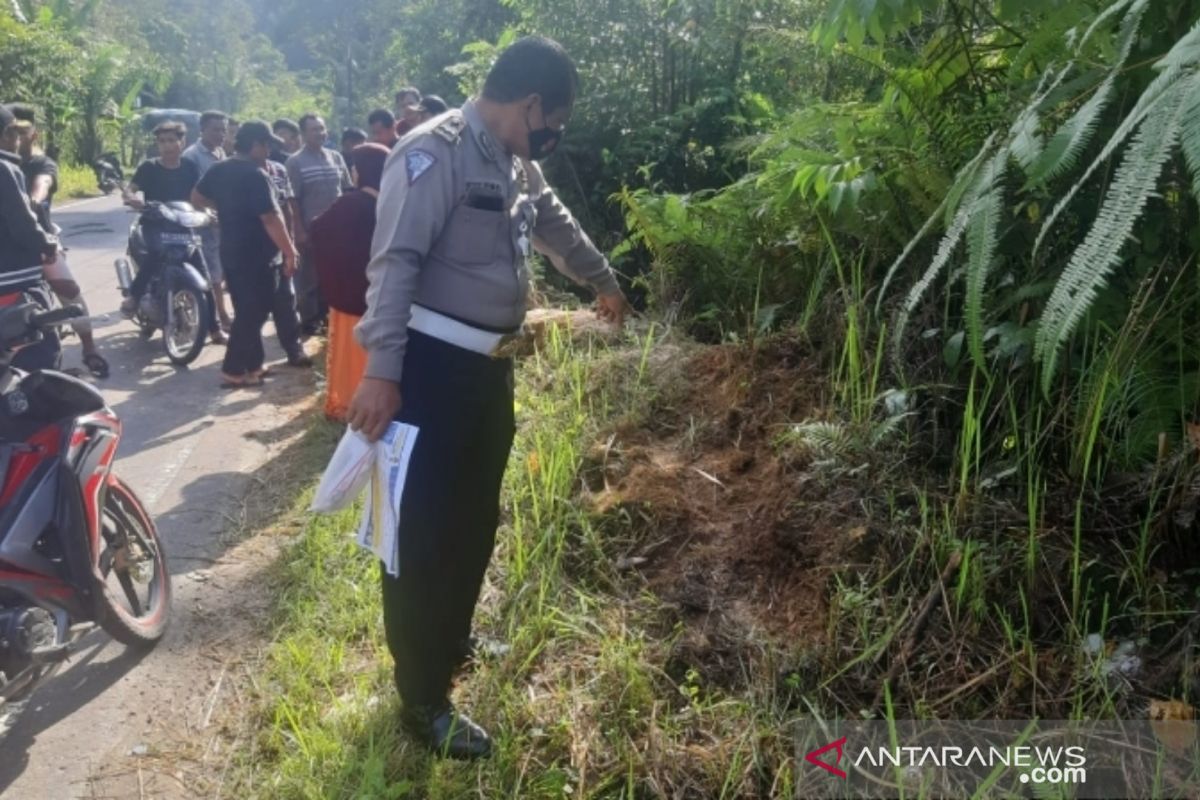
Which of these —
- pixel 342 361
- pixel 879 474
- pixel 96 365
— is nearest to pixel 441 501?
pixel 879 474

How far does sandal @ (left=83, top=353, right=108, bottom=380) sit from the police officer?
5183 millimetres

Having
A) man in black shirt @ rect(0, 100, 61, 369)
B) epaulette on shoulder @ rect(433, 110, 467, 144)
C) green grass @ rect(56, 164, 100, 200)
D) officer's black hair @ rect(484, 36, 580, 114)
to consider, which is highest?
officer's black hair @ rect(484, 36, 580, 114)

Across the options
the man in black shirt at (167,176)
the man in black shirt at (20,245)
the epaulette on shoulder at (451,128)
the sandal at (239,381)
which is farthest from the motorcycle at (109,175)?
the epaulette on shoulder at (451,128)

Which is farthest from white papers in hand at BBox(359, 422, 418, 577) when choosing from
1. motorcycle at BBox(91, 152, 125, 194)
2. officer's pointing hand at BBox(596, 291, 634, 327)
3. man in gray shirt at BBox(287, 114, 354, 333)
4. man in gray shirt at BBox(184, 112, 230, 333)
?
motorcycle at BBox(91, 152, 125, 194)

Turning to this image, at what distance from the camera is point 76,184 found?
71.1 feet

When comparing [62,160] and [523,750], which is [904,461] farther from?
[62,160]

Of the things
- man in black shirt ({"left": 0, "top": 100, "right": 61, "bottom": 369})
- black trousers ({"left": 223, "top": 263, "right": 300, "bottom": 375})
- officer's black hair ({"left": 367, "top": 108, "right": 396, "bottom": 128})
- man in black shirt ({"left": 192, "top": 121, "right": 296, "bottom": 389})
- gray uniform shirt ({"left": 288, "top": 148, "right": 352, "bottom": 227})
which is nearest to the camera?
man in black shirt ({"left": 0, "top": 100, "right": 61, "bottom": 369})

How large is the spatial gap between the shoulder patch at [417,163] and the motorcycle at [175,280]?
542 cm

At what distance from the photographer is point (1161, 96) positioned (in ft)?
4.95

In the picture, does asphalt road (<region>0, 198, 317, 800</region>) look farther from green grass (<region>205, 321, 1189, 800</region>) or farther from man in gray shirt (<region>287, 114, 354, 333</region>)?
man in gray shirt (<region>287, 114, 354, 333</region>)

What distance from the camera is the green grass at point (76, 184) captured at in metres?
20.9

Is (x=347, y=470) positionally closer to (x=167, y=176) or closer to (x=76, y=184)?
(x=167, y=176)

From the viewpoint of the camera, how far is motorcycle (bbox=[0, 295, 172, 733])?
3139 millimetres

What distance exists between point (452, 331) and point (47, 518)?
156cm
